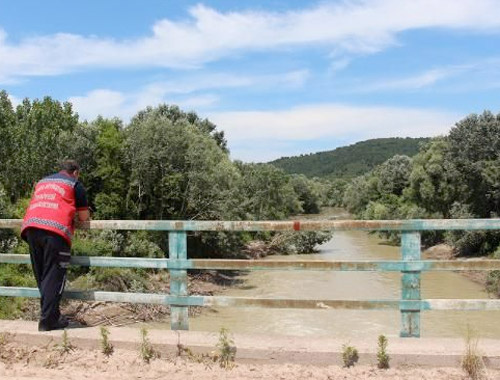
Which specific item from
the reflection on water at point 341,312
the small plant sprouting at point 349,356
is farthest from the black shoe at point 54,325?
the reflection on water at point 341,312

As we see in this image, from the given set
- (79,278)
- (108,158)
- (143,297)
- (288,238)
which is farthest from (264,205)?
(143,297)

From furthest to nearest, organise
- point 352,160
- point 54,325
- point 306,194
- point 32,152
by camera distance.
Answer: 1. point 352,160
2. point 306,194
3. point 32,152
4. point 54,325

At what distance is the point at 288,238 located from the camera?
44125 mm

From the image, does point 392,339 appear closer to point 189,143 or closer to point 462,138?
point 189,143

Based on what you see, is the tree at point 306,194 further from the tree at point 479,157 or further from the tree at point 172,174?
the tree at point 172,174

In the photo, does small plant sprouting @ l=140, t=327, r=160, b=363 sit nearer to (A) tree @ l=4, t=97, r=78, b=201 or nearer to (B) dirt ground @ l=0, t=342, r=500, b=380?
(B) dirt ground @ l=0, t=342, r=500, b=380

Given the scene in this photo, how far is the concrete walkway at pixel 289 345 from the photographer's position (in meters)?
4.86

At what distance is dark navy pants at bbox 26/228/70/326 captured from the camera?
5.59 metres

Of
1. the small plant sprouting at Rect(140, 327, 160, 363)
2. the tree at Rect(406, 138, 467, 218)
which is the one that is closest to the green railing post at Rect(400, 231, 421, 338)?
the small plant sprouting at Rect(140, 327, 160, 363)

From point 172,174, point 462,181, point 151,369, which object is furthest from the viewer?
point 462,181

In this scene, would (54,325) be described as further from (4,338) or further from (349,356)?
(349,356)

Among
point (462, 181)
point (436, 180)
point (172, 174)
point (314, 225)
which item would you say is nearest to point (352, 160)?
point (436, 180)

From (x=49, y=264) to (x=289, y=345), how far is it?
8.20 ft

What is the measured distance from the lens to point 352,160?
18438cm
